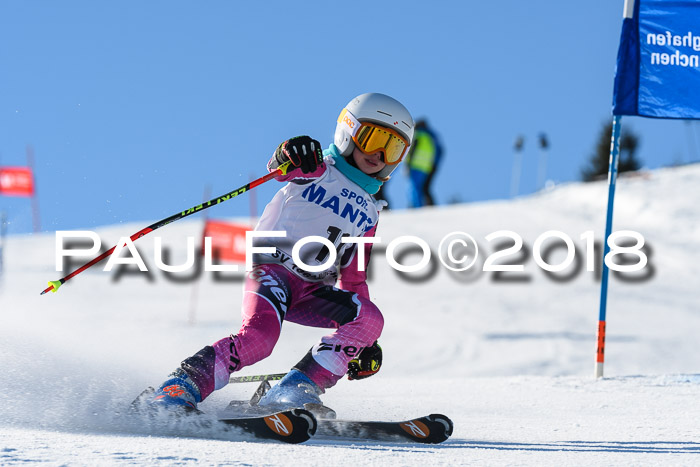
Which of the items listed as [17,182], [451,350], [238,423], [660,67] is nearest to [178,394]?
[238,423]

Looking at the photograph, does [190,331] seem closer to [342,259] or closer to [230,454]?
[342,259]

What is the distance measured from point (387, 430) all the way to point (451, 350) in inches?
217

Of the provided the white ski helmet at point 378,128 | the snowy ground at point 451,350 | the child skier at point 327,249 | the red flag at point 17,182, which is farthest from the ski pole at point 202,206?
the red flag at point 17,182

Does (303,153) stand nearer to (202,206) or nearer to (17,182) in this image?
(202,206)

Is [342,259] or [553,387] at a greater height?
[342,259]

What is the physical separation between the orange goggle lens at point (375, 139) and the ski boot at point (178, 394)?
1278mm

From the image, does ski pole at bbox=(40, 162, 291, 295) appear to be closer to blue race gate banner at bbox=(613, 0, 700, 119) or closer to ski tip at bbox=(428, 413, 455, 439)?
ski tip at bbox=(428, 413, 455, 439)

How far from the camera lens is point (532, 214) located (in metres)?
14.9

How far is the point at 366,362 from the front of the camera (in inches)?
149

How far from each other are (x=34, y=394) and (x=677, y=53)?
467cm

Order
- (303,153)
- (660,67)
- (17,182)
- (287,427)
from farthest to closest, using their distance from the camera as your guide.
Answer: (17,182) < (660,67) < (303,153) < (287,427)

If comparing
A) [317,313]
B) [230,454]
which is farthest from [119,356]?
[230,454]

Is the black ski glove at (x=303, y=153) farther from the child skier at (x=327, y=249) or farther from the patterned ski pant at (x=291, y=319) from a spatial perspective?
the patterned ski pant at (x=291, y=319)

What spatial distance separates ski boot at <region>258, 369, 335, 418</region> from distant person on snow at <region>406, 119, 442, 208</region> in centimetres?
1068
